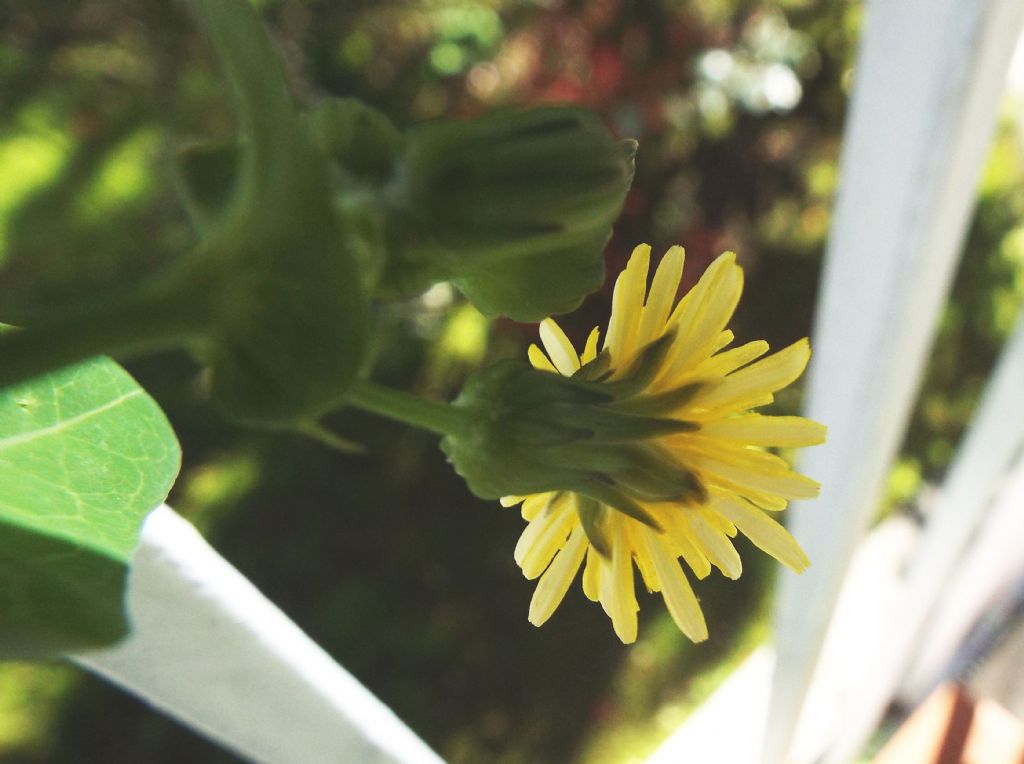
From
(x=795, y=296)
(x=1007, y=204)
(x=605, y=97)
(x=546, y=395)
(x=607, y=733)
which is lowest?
(x=607, y=733)

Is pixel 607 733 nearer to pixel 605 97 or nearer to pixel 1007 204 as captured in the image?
pixel 605 97

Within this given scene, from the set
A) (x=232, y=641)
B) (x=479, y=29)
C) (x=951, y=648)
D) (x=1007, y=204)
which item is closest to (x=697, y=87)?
(x=479, y=29)

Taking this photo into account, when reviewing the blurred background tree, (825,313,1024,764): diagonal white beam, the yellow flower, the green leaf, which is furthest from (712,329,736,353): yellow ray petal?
the blurred background tree

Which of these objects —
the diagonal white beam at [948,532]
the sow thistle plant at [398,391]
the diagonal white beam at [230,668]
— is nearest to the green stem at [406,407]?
the sow thistle plant at [398,391]

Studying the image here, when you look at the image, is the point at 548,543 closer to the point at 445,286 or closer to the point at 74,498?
the point at 74,498

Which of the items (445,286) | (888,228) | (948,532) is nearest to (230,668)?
(888,228)

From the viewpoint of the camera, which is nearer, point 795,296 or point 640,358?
point 640,358
